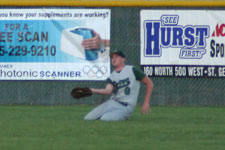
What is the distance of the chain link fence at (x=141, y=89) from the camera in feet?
58.9

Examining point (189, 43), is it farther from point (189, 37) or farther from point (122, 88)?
point (122, 88)

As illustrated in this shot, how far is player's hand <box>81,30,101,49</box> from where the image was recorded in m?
18.0

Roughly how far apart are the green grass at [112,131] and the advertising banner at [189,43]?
2.51m

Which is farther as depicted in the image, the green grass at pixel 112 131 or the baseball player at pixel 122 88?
the baseball player at pixel 122 88

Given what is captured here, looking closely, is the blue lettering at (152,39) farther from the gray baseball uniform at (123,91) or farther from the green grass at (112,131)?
the gray baseball uniform at (123,91)

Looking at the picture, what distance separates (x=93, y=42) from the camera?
1800 cm

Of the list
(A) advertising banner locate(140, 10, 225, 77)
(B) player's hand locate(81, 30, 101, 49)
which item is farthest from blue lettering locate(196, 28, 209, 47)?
(B) player's hand locate(81, 30, 101, 49)

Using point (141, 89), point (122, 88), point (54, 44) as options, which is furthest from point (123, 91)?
point (54, 44)

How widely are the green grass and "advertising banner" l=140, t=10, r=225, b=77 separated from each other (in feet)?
8.22

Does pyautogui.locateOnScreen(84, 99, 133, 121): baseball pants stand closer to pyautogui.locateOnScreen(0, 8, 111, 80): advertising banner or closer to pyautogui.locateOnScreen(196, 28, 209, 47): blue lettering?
pyautogui.locateOnScreen(0, 8, 111, 80): advertising banner

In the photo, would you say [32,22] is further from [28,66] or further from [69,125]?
[69,125]

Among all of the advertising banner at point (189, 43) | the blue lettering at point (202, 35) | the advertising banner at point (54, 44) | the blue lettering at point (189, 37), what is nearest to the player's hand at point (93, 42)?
the advertising banner at point (54, 44)

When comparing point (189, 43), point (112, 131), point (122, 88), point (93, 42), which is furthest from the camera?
point (93, 42)

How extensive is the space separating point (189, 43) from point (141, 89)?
1.42 metres
